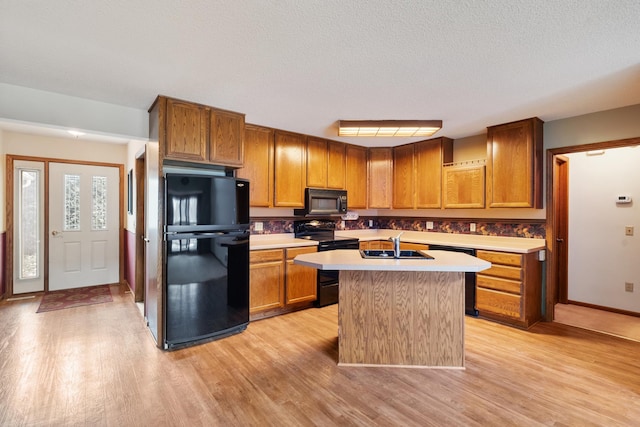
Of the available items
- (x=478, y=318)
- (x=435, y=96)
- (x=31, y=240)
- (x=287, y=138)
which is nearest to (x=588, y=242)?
(x=478, y=318)

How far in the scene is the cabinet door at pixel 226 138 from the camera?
3.14 meters

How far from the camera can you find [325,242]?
157 inches

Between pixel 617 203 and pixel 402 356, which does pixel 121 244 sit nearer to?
pixel 402 356

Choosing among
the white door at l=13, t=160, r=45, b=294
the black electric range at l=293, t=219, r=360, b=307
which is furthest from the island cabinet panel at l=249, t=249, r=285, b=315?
the white door at l=13, t=160, r=45, b=294

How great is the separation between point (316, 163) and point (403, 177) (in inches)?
55.4

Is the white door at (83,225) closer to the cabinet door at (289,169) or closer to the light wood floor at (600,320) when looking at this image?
the cabinet door at (289,169)

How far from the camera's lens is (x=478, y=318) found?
11.8 ft

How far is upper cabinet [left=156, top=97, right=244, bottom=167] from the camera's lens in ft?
9.48

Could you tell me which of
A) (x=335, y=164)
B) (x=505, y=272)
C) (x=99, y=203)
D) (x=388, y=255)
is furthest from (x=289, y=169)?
(x=99, y=203)

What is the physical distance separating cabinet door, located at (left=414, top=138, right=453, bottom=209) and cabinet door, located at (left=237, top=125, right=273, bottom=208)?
2.19 metres

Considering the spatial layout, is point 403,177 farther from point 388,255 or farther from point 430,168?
point 388,255

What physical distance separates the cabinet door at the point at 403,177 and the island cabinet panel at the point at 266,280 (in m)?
2.14

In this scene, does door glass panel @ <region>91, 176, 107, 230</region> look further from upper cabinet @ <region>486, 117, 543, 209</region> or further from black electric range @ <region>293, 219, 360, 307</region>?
upper cabinet @ <region>486, 117, 543, 209</region>

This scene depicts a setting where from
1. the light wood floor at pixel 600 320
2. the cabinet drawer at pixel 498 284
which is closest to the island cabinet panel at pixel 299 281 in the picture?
the cabinet drawer at pixel 498 284
